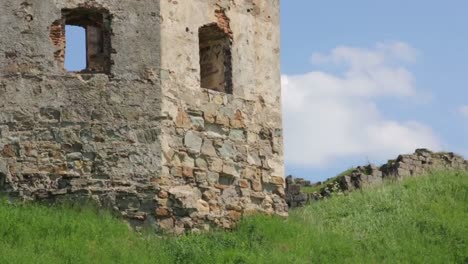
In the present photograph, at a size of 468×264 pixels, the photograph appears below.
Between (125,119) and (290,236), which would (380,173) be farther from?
(125,119)

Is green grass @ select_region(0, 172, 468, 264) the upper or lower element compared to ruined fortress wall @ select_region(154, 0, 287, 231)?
lower

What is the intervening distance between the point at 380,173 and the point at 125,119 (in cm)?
843

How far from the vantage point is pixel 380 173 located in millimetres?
18906

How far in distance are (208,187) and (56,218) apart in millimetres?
1949

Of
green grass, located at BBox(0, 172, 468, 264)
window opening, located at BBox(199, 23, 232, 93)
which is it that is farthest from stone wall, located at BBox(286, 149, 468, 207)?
window opening, located at BBox(199, 23, 232, 93)

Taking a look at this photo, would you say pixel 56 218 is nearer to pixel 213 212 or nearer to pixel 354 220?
pixel 213 212

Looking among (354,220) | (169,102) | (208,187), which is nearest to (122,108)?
(169,102)

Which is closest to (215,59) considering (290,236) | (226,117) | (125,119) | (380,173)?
(226,117)

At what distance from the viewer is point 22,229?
10.4 m

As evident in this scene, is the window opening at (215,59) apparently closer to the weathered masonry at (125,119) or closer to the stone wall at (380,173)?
the weathered masonry at (125,119)

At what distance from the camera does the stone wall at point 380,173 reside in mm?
18047

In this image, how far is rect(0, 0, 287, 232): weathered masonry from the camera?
11391mm

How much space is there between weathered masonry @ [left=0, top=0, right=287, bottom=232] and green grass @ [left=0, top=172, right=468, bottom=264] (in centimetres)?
35

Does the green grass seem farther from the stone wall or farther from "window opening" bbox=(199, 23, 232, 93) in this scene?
the stone wall
